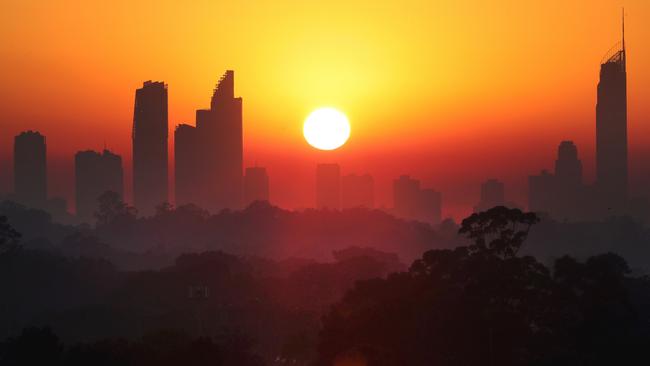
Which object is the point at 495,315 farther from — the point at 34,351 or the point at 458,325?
the point at 34,351

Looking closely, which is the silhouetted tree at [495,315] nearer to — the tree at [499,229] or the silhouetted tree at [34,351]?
the tree at [499,229]

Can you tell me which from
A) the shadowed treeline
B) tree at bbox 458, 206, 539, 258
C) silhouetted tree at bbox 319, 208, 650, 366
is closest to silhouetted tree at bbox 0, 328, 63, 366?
the shadowed treeline

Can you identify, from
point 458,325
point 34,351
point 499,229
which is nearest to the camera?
point 34,351

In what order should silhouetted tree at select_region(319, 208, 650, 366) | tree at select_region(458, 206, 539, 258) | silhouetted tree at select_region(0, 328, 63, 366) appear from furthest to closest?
tree at select_region(458, 206, 539, 258) → silhouetted tree at select_region(319, 208, 650, 366) → silhouetted tree at select_region(0, 328, 63, 366)

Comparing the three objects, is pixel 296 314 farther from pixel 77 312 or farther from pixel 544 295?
pixel 544 295

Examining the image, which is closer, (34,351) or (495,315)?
(34,351)

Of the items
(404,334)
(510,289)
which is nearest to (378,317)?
(404,334)

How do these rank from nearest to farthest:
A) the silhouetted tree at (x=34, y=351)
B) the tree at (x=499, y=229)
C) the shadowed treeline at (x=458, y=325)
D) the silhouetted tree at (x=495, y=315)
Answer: the silhouetted tree at (x=34, y=351) → the shadowed treeline at (x=458, y=325) → the silhouetted tree at (x=495, y=315) → the tree at (x=499, y=229)

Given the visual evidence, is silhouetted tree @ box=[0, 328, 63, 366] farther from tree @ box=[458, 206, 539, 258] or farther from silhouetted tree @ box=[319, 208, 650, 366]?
tree @ box=[458, 206, 539, 258]

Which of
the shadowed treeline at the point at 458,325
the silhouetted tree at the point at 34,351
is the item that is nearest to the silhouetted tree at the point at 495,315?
the shadowed treeline at the point at 458,325

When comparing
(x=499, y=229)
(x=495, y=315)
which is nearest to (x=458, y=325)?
(x=495, y=315)

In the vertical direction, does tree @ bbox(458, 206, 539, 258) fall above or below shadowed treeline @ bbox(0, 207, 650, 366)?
above

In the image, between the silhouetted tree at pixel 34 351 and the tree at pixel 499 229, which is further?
the tree at pixel 499 229
